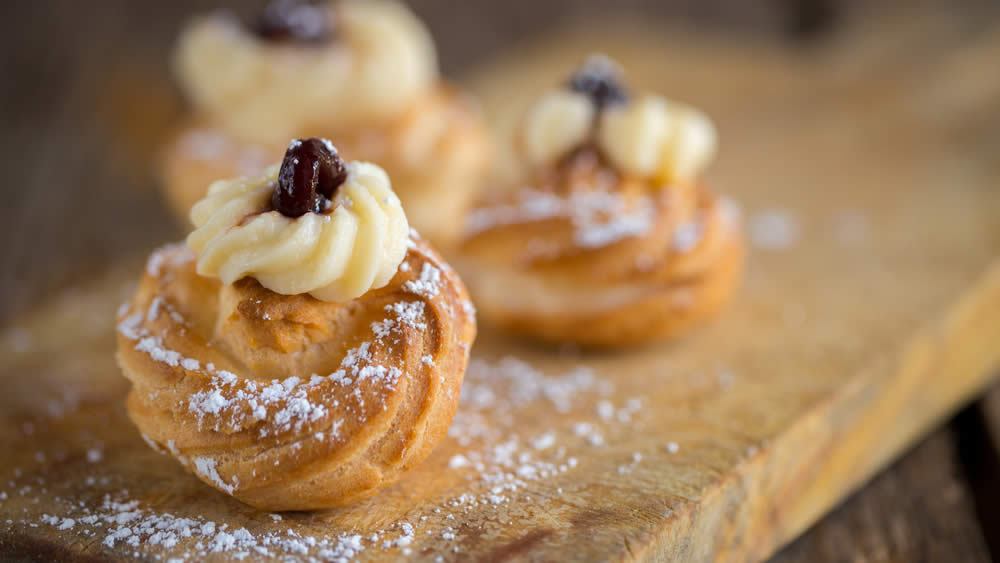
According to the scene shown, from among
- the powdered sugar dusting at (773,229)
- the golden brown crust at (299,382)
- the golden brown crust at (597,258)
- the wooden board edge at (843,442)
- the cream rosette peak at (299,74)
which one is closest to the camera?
the golden brown crust at (299,382)

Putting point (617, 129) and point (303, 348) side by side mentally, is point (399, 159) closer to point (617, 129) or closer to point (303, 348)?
point (617, 129)

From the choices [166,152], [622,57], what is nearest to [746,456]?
[166,152]

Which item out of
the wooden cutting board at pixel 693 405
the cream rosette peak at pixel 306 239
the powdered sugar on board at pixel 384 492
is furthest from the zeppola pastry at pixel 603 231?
the cream rosette peak at pixel 306 239

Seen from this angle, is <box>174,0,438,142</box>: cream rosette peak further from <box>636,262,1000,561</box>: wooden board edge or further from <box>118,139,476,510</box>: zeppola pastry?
<box>636,262,1000,561</box>: wooden board edge

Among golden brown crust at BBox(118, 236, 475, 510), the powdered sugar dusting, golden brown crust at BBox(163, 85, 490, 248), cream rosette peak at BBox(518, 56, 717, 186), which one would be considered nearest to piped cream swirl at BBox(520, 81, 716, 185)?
cream rosette peak at BBox(518, 56, 717, 186)

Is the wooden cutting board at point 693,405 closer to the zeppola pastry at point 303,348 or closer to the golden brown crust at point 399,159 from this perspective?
the zeppola pastry at point 303,348

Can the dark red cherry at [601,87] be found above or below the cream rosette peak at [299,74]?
below

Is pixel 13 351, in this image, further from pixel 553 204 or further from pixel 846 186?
pixel 846 186

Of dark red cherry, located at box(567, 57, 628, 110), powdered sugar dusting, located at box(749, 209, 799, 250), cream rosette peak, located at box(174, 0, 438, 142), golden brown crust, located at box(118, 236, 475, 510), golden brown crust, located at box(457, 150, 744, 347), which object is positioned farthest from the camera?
powdered sugar dusting, located at box(749, 209, 799, 250)
